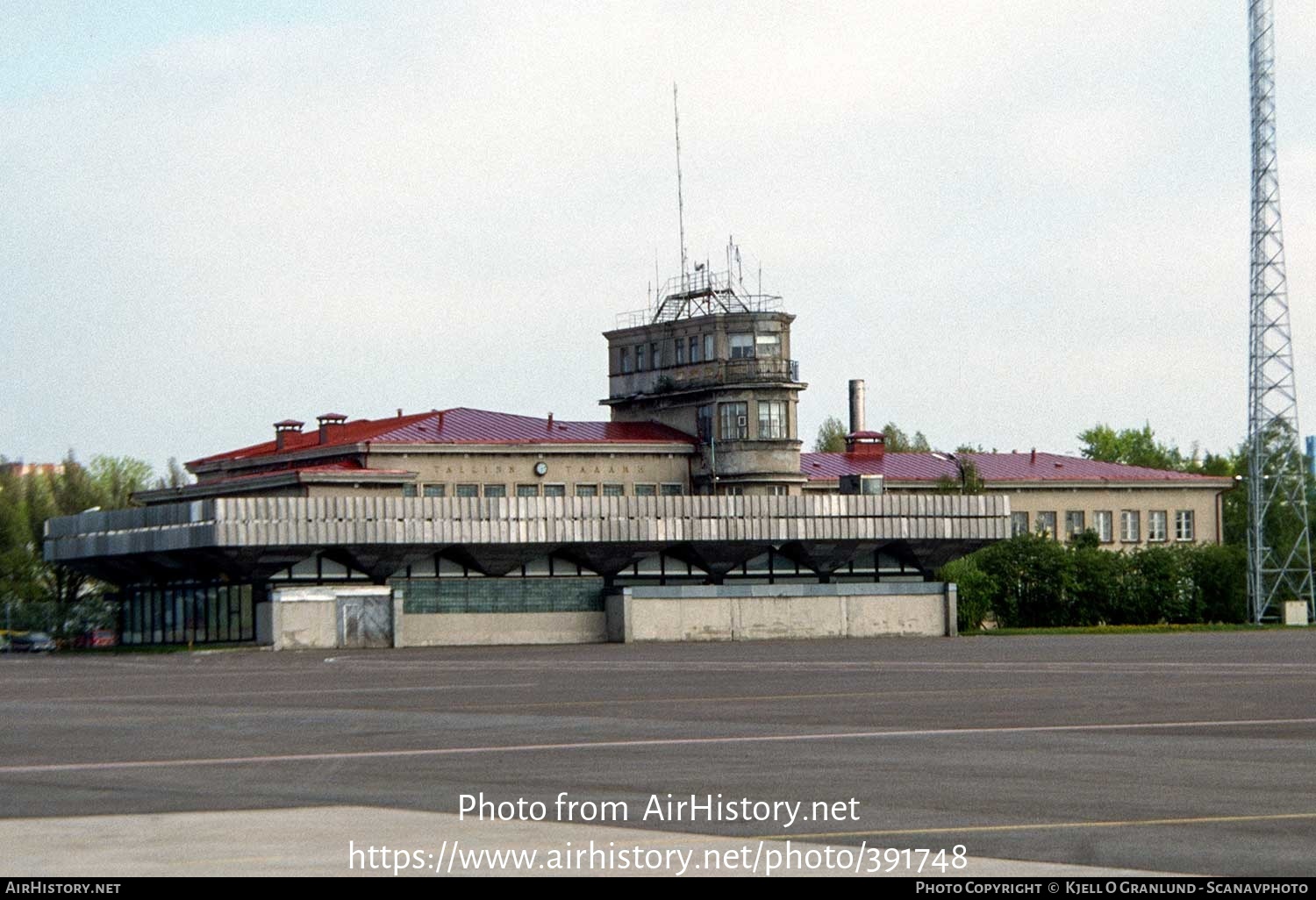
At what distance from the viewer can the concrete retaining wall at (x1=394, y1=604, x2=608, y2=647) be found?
8338 cm

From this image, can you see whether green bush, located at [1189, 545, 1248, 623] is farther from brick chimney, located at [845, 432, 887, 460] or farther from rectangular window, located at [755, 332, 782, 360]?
rectangular window, located at [755, 332, 782, 360]

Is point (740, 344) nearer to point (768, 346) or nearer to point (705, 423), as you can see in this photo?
point (768, 346)

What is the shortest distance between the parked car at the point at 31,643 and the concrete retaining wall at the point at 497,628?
22537 millimetres

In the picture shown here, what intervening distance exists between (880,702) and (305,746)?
10926mm

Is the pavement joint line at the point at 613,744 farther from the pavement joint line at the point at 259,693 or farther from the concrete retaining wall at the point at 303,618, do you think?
the concrete retaining wall at the point at 303,618

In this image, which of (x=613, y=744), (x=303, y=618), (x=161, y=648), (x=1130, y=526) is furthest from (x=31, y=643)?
(x=613, y=744)

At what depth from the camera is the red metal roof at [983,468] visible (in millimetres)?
118188

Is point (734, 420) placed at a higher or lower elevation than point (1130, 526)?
higher

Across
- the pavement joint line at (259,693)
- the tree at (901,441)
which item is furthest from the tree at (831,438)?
the pavement joint line at (259,693)

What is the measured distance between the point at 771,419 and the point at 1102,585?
19593mm

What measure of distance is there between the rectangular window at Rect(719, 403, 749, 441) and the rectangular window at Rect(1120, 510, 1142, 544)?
30491 millimetres

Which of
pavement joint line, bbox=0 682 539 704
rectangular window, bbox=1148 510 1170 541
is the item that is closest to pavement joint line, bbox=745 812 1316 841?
pavement joint line, bbox=0 682 539 704

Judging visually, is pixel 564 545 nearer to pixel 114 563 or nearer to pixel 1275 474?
pixel 114 563

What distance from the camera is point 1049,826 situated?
1389cm
